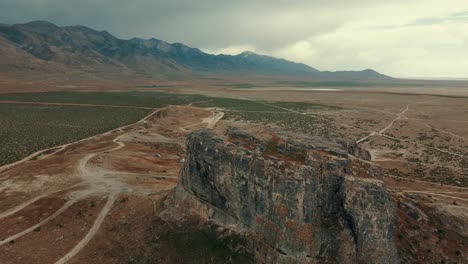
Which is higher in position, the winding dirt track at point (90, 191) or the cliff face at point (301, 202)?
the cliff face at point (301, 202)

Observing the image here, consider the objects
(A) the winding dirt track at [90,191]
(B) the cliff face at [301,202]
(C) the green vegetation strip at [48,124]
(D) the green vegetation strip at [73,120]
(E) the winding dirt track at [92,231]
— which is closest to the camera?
(B) the cliff face at [301,202]

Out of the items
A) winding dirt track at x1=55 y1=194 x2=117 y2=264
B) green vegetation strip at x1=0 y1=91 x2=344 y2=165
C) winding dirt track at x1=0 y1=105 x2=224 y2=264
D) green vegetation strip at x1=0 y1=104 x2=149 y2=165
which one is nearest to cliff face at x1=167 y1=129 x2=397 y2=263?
winding dirt track at x1=55 y1=194 x2=117 y2=264

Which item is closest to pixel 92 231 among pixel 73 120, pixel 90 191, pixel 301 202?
pixel 90 191

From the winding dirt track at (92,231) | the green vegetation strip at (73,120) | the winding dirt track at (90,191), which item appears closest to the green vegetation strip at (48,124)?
the green vegetation strip at (73,120)

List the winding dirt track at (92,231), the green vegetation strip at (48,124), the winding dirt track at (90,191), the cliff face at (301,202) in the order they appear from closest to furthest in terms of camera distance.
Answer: the cliff face at (301,202) → the winding dirt track at (92,231) → the winding dirt track at (90,191) → the green vegetation strip at (48,124)

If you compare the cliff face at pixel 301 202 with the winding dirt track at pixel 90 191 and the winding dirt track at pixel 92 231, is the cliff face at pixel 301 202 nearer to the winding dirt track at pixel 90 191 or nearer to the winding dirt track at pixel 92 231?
the winding dirt track at pixel 92 231

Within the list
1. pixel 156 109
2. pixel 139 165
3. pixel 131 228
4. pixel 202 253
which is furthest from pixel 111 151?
pixel 156 109

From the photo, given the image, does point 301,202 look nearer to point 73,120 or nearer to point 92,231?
point 92,231

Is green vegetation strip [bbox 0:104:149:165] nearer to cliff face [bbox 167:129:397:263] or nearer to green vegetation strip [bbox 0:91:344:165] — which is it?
green vegetation strip [bbox 0:91:344:165]
